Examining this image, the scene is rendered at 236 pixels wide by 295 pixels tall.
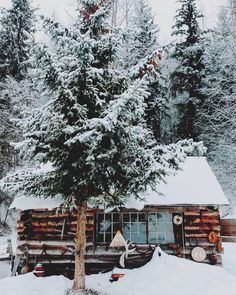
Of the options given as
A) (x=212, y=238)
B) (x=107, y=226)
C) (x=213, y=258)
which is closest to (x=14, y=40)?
(x=107, y=226)

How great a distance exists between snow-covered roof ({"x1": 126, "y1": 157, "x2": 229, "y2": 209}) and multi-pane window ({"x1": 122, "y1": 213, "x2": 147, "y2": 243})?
1213 mm

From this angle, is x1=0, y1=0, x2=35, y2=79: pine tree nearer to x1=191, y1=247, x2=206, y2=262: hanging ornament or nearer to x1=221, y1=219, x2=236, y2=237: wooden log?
x1=221, y1=219, x2=236, y2=237: wooden log

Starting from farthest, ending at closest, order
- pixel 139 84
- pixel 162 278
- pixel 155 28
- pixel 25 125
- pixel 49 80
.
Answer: pixel 155 28 < pixel 162 278 < pixel 49 80 < pixel 25 125 < pixel 139 84

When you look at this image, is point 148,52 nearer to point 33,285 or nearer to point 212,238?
point 212,238

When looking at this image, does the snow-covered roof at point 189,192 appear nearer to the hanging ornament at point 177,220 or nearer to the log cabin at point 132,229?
the log cabin at point 132,229

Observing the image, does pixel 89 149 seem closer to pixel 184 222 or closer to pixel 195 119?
pixel 184 222

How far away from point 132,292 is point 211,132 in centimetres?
1735

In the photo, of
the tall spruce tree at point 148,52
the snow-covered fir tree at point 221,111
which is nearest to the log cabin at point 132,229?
the snow-covered fir tree at point 221,111

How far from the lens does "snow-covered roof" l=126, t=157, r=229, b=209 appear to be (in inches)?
472

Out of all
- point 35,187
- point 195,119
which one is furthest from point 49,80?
point 195,119

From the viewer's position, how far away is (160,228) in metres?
13.1

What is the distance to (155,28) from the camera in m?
26.5

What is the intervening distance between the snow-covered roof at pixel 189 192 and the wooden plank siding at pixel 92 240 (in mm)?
401

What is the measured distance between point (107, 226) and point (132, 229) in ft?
3.36
